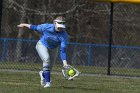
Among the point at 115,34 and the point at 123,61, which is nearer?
the point at 123,61

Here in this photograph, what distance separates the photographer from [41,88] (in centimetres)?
1434

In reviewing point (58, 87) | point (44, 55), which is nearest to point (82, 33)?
point (58, 87)

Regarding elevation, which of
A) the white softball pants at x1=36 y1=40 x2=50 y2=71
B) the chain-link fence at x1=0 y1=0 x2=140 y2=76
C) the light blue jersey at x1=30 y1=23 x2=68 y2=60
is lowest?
the chain-link fence at x1=0 y1=0 x2=140 y2=76

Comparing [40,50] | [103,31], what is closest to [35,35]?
[103,31]

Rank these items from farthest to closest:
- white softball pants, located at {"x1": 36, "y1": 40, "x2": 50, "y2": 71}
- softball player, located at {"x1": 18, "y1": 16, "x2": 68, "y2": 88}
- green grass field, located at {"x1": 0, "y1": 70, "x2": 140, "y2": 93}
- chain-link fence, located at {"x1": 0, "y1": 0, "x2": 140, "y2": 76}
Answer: chain-link fence, located at {"x1": 0, "y1": 0, "x2": 140, "y2": 76}
white softball pants, located at {"x1": 36, "y1": 40, "x2": 50, "y2": 71}
softball player, located at {"x1": 18, "y1": 16, "x2": 68, "y2": 88}
green grass field, located at {"x1": 0, "y1": 70, "x2": 140, "y2": 93}

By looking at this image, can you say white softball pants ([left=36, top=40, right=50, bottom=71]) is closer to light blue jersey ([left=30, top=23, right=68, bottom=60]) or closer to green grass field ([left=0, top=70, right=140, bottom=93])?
light blue jersey ([left=30, top=23, right=68, bottom=60])

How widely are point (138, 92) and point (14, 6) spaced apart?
20.6 m

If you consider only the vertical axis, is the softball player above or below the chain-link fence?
above

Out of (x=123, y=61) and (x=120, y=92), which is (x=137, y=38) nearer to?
(x=123, y=61)

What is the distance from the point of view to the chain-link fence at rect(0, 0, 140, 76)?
2736 cm

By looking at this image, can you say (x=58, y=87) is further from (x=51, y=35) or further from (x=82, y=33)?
(x=82, y=33)

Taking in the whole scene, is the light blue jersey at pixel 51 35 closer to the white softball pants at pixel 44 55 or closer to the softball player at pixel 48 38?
the softball player at pixel 48 38

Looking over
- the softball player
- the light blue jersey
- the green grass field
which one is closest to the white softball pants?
the softball player

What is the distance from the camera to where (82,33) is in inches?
1494
